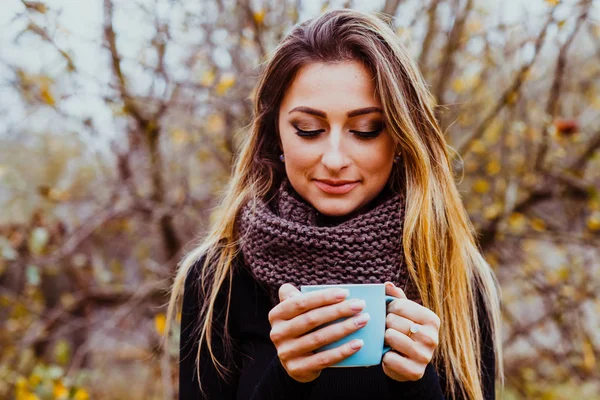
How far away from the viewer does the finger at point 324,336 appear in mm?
1166

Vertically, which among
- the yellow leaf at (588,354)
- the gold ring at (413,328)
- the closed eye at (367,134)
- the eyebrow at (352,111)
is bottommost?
the yellow leaf at (588,354)

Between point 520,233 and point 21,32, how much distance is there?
2.35m

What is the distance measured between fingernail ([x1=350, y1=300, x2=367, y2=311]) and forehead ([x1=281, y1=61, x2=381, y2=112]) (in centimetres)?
53

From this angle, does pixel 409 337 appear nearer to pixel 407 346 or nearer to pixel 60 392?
pixel 407 346

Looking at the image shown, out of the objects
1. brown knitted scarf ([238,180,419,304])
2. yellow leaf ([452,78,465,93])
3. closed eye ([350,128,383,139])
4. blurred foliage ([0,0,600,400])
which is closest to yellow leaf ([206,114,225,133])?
blurred foliage ([0,0,600,400])

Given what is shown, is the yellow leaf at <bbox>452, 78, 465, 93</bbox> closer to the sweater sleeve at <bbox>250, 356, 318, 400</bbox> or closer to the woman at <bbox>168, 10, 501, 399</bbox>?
the woman at <bbox>168, 10, 501, 399</bbox>

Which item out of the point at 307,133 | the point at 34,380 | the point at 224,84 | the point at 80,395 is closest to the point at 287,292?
the point at 307,133

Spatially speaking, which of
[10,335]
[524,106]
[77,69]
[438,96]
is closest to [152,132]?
[77,69]

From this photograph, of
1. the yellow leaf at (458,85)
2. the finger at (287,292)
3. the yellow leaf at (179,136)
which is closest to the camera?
the finger at (287,292)

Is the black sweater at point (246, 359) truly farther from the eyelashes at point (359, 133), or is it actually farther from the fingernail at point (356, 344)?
the eyelashes at point (359, 133)

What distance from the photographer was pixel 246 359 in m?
1.64

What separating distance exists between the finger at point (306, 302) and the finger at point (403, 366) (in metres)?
0.19

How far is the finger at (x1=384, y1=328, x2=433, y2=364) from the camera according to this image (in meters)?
1.20

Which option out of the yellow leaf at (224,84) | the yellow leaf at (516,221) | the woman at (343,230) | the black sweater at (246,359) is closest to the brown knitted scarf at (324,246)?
the woman at (343,230)
